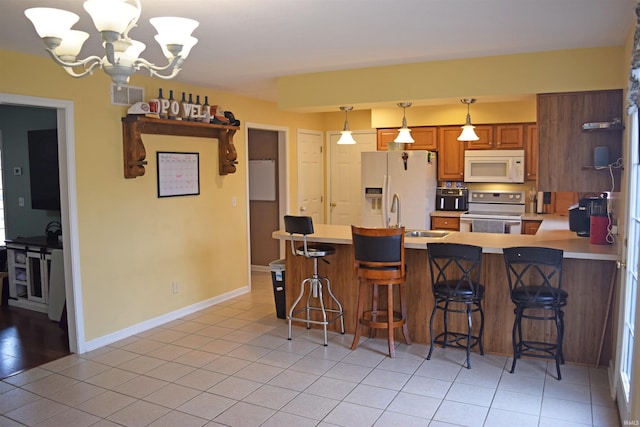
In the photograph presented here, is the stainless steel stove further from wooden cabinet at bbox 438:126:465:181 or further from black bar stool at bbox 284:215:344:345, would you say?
black bar stool at bbox 284:215:344:345

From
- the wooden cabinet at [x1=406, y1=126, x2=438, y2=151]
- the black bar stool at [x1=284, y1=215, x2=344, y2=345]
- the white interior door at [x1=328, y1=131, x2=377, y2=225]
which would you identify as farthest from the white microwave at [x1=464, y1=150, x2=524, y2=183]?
the black bar stool at [x1=284, y1=215, x2=344, y2=345]

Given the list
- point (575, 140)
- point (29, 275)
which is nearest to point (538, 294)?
point (575, 140)

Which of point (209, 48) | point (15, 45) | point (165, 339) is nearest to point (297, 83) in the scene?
point (209, 48)

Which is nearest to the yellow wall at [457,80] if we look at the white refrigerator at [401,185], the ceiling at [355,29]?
the ceiling at [355,29]

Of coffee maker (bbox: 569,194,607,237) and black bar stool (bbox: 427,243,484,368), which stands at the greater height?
coffee maker (bbox: 569,194,607,237)

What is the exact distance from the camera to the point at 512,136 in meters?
6.29

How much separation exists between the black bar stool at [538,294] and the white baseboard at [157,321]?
3197mm

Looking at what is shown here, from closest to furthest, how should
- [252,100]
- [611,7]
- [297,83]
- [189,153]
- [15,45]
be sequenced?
[611,7] < [15,45] < [297,83] < [189,153] < [252,100]

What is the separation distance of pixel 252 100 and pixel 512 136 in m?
3.23

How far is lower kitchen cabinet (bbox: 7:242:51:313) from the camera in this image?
528 centimetres

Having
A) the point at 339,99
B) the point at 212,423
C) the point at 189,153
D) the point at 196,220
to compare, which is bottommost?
the point at 212,423

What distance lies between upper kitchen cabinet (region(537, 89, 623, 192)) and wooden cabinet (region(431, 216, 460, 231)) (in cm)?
242

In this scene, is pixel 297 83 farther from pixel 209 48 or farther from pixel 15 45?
pixel 15 45

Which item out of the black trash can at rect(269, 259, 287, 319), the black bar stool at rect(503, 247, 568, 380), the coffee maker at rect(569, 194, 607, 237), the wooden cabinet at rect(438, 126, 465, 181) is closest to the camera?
the black bar stool at rect(503, 247, 568, 380)
